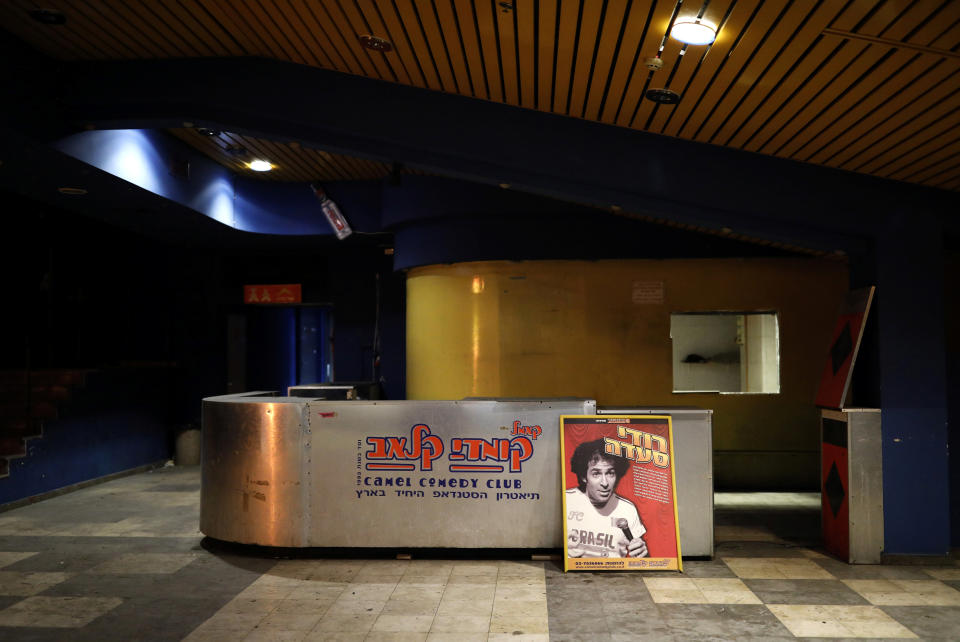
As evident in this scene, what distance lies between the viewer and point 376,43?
5805mm

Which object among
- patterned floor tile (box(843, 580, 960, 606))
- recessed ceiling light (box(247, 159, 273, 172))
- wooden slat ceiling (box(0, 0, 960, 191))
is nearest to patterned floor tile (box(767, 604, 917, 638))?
patterned floor tile (box(843, 580, 960, 606))

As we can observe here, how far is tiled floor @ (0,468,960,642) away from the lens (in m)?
4.82

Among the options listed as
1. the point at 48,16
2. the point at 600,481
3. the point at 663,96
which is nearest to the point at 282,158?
the point at 48,16

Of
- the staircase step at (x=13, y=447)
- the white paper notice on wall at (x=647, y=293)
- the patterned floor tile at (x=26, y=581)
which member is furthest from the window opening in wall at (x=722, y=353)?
the staircase step at (x=13, y=447)

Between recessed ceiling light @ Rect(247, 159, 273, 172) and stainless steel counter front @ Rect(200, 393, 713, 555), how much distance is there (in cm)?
481

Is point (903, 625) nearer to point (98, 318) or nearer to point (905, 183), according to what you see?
point (905, 183)

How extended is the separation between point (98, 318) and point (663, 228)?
904 cm

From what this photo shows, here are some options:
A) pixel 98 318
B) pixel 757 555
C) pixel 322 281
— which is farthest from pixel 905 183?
pixel 98 318

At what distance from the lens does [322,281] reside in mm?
12789

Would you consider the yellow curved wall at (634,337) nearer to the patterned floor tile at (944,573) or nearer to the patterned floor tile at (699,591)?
the patterned floor tile at (944,573)

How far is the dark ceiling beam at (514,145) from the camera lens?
673 cm

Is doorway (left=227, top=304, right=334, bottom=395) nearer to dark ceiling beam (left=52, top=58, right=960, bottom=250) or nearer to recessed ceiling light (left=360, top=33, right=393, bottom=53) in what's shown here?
dark ceiling beam (left=52, top=58, right=960, bottom=250)

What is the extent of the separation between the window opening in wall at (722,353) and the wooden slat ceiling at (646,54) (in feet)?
15.4

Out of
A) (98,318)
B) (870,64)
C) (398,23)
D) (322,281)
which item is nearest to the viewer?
(870,64)
